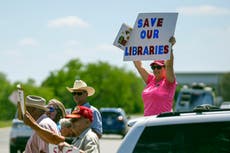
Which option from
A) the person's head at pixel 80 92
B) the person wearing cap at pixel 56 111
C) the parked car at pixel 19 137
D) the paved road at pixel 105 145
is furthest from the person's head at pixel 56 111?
the paved road at pixel 105 145

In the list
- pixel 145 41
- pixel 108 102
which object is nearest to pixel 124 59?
pixel 145 41

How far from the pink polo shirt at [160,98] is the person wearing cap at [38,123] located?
1178 mm

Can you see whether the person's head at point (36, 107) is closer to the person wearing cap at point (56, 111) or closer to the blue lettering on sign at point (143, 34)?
the blue lettering on sign at point (143, 34)

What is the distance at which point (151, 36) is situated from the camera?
9.51 meters

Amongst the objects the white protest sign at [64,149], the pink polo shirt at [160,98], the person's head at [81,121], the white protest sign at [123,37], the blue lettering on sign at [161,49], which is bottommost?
the white protest sign at [64,149]

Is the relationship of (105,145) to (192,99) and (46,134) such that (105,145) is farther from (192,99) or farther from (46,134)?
(46,134)

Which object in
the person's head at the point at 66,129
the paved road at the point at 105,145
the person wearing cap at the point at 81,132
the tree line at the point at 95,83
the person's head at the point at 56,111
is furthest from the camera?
the tree line at the point at 95,83

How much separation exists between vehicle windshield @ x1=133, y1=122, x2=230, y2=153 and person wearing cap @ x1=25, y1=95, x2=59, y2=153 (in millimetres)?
1874

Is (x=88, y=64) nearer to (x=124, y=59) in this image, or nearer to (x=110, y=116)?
(x=110, y=116)

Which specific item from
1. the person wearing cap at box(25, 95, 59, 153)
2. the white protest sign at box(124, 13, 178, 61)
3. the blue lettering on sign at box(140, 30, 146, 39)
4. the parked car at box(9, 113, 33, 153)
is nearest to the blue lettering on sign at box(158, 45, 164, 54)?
the white protest sign at box(124, 13, 178, 61)

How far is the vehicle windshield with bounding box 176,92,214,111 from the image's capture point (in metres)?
39.2

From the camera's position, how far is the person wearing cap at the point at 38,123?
8.36m

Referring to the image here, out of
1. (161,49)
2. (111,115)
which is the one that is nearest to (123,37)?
(161,49)

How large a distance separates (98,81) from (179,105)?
10534 cm
